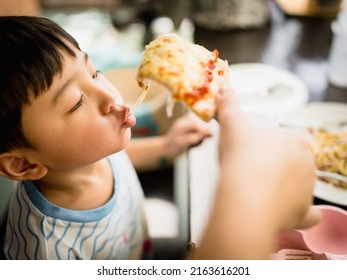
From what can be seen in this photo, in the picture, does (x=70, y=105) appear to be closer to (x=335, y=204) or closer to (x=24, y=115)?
(x=24, y=115)

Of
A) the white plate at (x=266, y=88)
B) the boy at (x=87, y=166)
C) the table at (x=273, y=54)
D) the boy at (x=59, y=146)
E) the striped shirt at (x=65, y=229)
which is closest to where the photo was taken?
the boy at (x=87, y=166)

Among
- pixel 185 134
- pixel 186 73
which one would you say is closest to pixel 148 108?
pixel 185 134

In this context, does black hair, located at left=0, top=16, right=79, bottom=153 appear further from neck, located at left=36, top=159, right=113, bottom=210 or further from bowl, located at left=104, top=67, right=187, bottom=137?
bowl, located at left=104, top=67, right=187, bottom=137

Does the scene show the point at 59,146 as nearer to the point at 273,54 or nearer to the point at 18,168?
the point at 18,168

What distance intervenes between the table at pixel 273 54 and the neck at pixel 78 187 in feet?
0.61

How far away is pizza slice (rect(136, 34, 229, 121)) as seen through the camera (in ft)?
1.70

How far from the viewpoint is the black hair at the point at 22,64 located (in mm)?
531

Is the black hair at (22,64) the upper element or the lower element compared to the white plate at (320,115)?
upper

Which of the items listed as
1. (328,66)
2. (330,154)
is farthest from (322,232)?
(328,66)

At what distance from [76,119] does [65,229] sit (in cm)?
24

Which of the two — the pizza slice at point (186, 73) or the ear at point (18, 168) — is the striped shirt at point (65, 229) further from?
the pizza slice at point (186, 73)

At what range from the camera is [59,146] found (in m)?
0.62

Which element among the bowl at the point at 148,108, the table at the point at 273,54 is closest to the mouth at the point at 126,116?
the table at the point at 273,54

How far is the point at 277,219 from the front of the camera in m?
0.45
